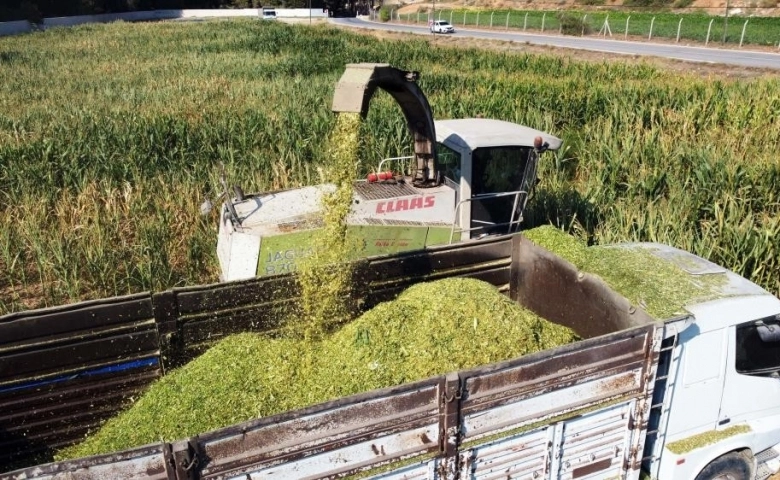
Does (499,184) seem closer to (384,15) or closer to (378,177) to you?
(378,177)

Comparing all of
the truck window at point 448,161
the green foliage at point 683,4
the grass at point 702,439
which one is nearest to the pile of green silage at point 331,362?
the grass at point 702,439

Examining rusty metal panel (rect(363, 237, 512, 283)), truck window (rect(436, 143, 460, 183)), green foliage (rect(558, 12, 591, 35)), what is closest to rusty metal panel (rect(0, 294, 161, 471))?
rusty metal panel (rect(363, 237, 512, 283))

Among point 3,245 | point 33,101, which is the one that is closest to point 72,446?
point 3,245

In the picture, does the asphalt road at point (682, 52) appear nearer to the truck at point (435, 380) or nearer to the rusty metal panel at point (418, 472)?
the truck at point (435, 380)

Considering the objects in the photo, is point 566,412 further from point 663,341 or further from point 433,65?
point 433,65

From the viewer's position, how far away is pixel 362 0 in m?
85.2

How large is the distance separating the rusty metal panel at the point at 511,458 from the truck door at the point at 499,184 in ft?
10.2

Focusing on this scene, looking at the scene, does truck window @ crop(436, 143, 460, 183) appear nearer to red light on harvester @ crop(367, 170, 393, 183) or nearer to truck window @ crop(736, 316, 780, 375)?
red light on harvester @ crop(367, 170, 393, 183)

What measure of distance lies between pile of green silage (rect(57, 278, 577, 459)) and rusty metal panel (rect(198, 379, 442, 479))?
0.55 metres

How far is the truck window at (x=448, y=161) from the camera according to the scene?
6512mm

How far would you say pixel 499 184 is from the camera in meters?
6.62

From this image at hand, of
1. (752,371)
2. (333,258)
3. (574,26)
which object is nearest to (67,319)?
(333,258)

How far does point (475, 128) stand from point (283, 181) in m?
3.74

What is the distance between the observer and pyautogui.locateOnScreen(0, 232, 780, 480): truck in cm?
297
